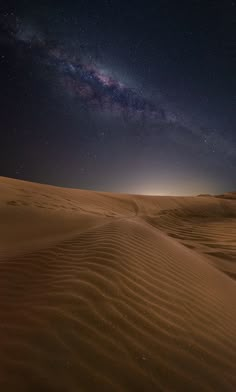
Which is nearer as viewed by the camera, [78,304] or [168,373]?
[168,373]

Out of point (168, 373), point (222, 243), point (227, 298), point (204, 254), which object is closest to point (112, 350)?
point (168, 373)

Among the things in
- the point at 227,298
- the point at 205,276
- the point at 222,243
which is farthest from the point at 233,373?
the point at 222,243

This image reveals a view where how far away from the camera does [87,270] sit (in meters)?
2.35

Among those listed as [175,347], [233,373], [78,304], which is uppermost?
[78,304]

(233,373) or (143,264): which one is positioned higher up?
(143,264)

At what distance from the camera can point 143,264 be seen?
9.41ft

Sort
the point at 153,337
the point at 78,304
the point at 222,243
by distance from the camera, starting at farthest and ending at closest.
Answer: the point at 222,243
the point at 78,304
the point at 153,337

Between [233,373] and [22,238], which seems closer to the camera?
[233,373]

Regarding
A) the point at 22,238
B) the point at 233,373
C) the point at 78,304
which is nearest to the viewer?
the point at 233,373

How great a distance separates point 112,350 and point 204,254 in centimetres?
392

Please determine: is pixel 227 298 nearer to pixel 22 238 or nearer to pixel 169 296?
pixel 169 296

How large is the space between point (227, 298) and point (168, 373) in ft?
5.62

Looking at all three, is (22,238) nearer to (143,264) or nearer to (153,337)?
(143,264)

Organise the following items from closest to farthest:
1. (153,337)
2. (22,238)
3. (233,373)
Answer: (233,373) < (153,337) < (22,238)
